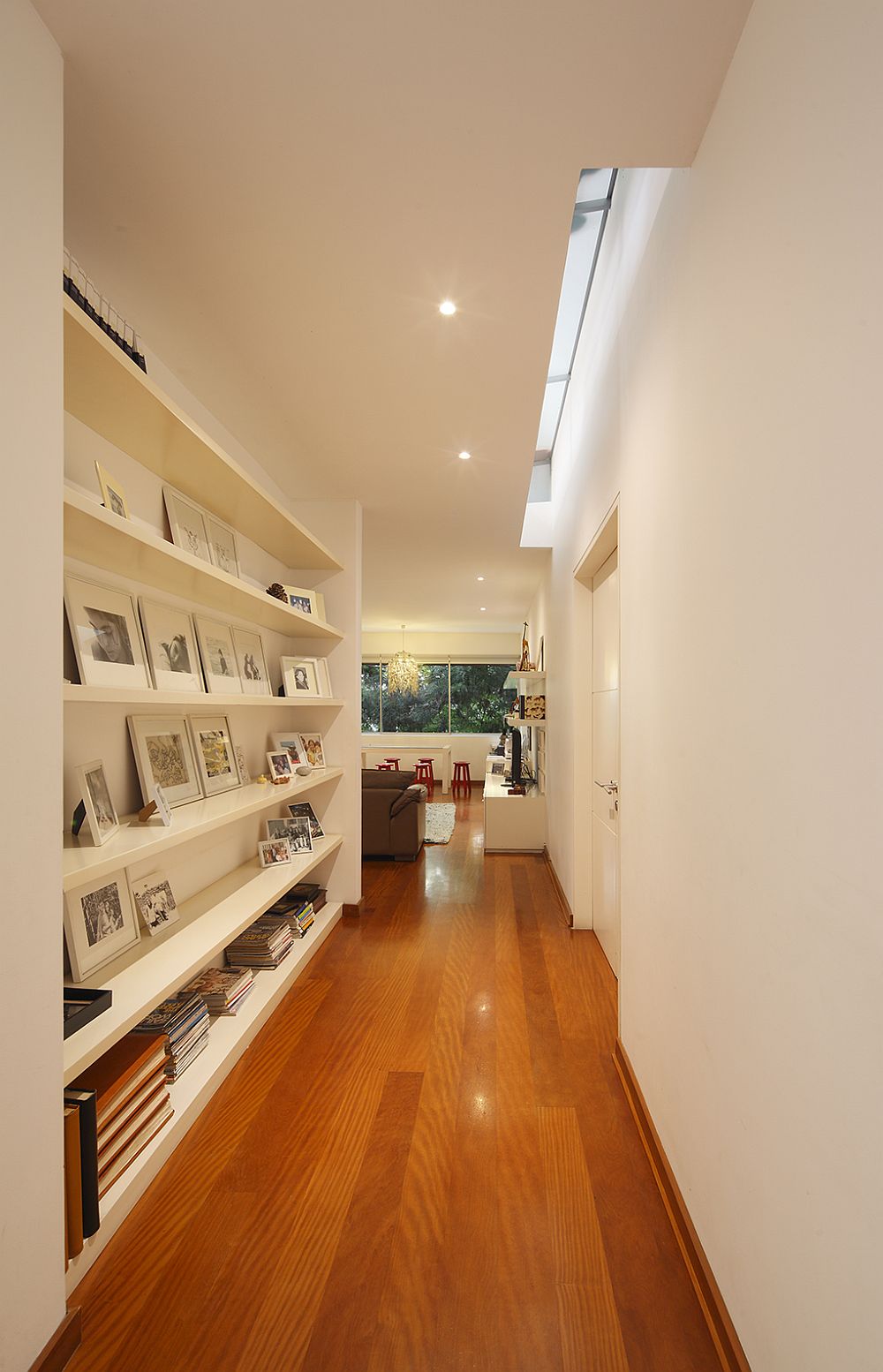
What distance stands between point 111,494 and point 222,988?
6.07 ft

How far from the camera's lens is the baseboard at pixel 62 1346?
4.02 feet

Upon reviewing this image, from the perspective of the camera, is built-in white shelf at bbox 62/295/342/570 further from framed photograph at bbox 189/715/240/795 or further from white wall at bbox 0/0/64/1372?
framed photograph at bbox 189/715/240/795

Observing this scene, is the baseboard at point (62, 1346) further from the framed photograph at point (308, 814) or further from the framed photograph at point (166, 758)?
the framed photograph at point (308, 814)

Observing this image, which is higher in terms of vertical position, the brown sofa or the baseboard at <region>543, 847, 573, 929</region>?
the brown sofa

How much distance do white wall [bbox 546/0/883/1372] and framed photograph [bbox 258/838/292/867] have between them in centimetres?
202

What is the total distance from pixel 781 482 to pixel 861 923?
0.65m

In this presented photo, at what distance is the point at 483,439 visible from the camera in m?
3.24

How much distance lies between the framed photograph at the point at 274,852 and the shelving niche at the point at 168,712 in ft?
0.20

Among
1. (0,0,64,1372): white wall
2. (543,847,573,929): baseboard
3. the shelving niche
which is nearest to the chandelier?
(543,847,573,929): baseboard

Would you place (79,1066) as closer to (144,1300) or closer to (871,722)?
(144,1300)

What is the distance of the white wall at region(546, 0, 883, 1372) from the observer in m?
0.83

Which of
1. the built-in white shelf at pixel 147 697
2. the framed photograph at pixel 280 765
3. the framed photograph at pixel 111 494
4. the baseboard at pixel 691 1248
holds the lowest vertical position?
the baseboard at pixel 691 1248

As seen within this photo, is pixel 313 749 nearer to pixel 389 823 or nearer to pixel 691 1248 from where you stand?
pixel 389 823

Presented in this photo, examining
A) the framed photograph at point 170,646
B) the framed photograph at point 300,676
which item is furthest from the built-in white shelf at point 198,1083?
the framed photograph at point 300,676
